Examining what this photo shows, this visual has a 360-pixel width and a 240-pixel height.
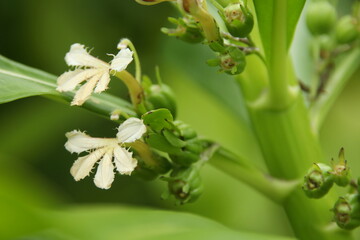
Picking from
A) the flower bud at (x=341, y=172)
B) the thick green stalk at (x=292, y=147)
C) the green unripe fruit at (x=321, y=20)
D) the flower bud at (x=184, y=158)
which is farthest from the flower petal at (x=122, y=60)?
the green unripe fruit at (x=321, y=20)

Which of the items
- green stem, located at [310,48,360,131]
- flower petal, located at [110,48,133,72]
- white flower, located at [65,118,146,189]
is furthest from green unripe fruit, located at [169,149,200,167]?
green stem, located at [310,48,360,131]

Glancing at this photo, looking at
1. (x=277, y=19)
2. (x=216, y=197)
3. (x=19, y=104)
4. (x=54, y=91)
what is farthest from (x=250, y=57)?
(x=19, y=104)

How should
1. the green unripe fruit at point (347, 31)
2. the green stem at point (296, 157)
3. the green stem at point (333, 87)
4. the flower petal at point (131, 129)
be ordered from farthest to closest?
1. the green unripe fruit at point (347, 31)
2. the green stem at point (333, 87)
3. the green stem at point (296, 157)
4. the flower petal at point (131, 129)

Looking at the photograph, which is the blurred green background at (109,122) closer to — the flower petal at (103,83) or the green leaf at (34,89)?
the green leaf at (34,89)

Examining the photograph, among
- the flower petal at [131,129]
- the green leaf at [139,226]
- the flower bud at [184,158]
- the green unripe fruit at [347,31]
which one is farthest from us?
the green unripe fruit at [347,31]

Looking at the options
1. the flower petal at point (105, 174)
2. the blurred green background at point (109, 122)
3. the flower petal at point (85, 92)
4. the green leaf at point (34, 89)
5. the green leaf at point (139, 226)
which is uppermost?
the flower petal at point (85, 92)

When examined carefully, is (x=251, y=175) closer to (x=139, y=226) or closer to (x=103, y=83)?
(x=139, y=226)
